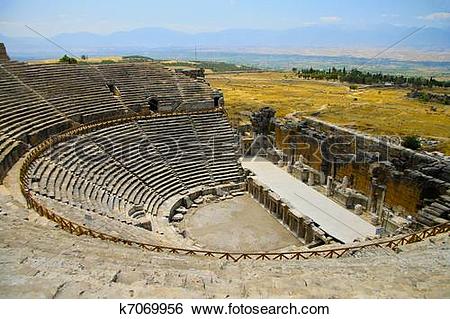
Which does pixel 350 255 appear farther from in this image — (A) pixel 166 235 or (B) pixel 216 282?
(A) pixel 166 235

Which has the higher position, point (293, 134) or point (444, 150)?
point (293, 134)

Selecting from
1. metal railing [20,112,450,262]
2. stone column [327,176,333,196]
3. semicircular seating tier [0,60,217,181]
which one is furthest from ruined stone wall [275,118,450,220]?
semicircular seating tier [0,60,217,181]

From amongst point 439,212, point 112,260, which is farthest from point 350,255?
point 112,260

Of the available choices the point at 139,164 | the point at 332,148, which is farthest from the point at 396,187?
the point at 139,164

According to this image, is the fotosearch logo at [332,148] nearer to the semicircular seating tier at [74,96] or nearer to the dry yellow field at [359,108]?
the semicircular seating tier at [74,96]

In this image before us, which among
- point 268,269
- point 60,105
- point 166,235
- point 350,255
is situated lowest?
point 166,235

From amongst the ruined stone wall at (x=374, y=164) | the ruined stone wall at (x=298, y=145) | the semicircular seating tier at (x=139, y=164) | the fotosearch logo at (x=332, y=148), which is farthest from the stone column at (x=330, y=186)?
the semicircular seating tier at (x=139, y=164)

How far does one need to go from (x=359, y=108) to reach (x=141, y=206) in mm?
45884

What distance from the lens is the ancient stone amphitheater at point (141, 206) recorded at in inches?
272

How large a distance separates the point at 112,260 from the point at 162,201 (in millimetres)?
12013

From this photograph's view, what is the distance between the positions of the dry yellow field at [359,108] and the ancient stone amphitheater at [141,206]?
2034cm

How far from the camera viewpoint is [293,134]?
25.8 meters

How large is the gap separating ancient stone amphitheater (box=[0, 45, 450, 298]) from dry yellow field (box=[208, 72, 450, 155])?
20338mm

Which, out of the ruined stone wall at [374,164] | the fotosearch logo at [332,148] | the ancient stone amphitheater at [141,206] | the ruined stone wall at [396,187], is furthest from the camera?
the fotosearch logo at [332,148]
